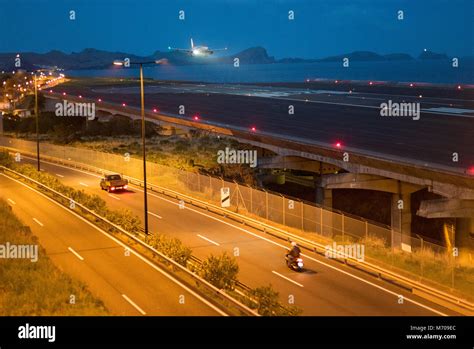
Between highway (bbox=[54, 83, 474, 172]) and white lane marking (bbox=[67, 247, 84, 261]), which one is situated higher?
highway (bbox=[54, 83, 474, 172])

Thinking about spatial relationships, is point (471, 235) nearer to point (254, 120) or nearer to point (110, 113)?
point (254, 120)

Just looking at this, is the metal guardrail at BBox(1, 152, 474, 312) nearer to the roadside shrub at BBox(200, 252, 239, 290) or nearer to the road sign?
the road sign

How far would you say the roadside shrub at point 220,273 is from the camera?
20328mm

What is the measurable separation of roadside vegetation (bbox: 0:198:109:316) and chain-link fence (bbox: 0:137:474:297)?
37.2 ft

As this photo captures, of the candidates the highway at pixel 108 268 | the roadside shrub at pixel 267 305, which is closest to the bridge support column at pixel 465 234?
the highway at pixel 108 268

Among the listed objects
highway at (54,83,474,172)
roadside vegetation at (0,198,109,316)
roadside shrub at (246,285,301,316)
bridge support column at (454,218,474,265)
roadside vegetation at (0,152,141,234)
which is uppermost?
highway at (54,83,474,172)

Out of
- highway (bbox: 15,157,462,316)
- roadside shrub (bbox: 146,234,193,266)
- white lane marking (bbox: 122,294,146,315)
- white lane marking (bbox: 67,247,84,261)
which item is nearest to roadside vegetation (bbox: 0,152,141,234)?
highway (bbox: 15,157,462,316)

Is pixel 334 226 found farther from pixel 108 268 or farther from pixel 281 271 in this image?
pixel 108 268

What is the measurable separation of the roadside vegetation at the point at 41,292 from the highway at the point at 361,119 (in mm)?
20341

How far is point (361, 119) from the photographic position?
55688 mm

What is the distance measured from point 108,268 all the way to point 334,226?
9.89 m

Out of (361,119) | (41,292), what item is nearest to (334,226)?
(41,292)

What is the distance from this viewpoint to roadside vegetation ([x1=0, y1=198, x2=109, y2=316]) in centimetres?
1476

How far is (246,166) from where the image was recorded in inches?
1889
